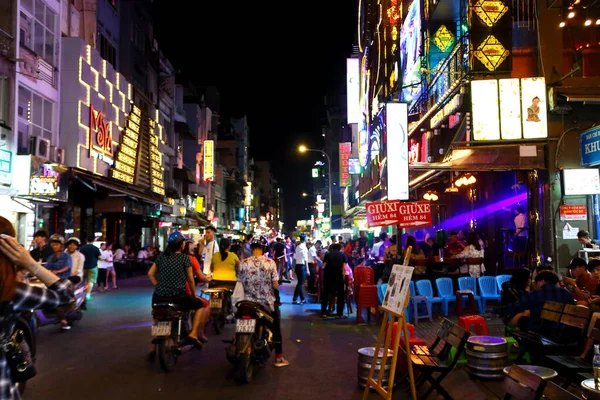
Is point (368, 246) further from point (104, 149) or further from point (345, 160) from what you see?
point (345, 160)

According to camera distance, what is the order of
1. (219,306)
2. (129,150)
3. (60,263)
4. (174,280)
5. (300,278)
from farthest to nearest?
1. (129,150)
2. (300,278)
3. (60,263)
4. (219,306)
5. (174,280)

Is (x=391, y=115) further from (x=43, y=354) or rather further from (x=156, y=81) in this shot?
(x=156, y=81)

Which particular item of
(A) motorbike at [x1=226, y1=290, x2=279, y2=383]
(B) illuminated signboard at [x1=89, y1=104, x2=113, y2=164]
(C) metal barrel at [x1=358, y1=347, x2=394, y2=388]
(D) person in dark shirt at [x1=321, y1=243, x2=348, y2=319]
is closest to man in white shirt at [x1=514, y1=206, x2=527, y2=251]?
(D) person in dark shirt at [x1=321, y1=243, x2=348, y2=319]

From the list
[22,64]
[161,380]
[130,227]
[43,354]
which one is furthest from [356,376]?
[130,227]

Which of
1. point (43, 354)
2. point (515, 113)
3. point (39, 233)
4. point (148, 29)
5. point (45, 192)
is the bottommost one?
point (43, 354)

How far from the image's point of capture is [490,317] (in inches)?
488

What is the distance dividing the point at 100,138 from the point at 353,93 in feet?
63.7

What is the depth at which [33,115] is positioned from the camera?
2095 cm

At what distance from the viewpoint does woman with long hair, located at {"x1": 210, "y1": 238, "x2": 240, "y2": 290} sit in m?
11.2

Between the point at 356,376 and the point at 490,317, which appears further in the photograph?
the point at 490,317

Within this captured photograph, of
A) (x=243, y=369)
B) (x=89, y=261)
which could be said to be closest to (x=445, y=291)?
(x=243, y=369)

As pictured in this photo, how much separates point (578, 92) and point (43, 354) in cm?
1226

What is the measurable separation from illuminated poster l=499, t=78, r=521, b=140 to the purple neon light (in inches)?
113

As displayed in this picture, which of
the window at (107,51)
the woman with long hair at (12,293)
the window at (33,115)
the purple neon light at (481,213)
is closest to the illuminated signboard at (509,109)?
the purple neon light at (481,213)
